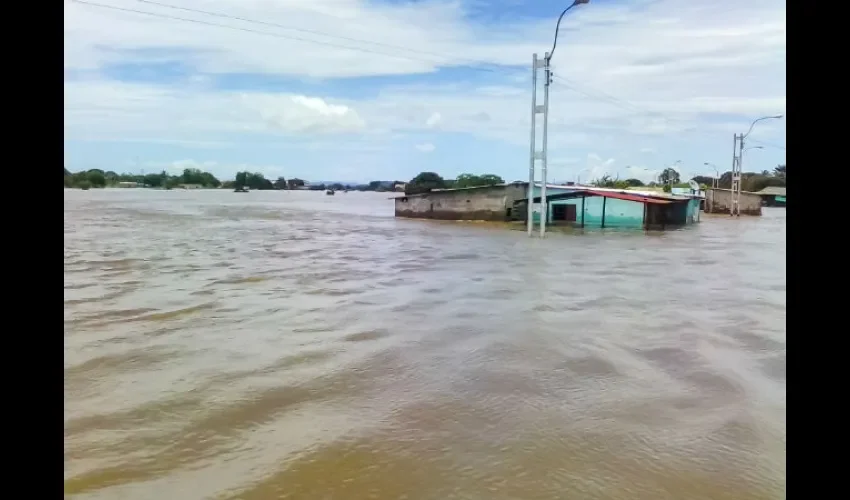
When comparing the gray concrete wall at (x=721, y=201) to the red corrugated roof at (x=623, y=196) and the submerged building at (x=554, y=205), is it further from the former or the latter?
the red corrugated roof at (x=623, y=196)

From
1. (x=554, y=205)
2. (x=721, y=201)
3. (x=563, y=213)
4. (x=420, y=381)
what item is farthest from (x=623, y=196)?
(x=420, y=381)

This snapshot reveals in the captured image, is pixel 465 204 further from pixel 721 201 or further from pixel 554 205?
pixel 721 201

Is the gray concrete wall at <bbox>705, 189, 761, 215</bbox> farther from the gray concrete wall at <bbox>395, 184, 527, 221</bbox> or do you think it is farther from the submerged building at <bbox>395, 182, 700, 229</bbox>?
the gray concrete wall at <bbox>395, 184, 527, 221</bbox>

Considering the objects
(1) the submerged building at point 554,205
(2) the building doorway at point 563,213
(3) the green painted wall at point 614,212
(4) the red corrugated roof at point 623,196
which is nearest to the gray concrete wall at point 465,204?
(1) the submerged building at point 554,205

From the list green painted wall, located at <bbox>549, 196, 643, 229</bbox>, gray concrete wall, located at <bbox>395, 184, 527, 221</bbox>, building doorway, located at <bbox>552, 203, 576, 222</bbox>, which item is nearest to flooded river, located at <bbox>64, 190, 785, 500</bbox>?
building doorway, located at <bbox>552, 203, 576, 222</bbox>

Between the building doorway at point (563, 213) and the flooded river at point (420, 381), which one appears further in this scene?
the building doorway at point (563, 213)

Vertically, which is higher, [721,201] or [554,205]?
[721,201]

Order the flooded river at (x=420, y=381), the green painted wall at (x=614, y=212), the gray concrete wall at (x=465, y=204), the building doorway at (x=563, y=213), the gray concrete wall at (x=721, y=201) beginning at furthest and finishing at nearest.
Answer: the gray concrete wall at (x=721, y=201), the gray concrete wall at (x=465, y=204), the green painted wall at (x=614, y=212), the building doorway at (x=563, y=213), the flooded river at (x=420, y=381)

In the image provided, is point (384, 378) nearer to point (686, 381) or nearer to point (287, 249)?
point (686, 381)
